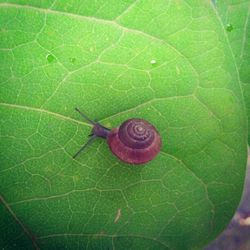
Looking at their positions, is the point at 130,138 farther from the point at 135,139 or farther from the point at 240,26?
the point at 240,26

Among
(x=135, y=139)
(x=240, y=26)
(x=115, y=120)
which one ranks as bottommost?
(x=135, y=139)

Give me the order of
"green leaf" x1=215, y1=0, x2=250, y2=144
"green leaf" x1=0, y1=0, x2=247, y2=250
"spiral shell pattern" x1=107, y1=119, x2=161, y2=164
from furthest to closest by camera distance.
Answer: "green leaf" x1=215, y1=0, x2=250, y2=144 → "spiral shell pattern" x1=107, y1=119, x2=161, y2=164 → "green leaf" x1=0, y1=0, x2=247, y2=250

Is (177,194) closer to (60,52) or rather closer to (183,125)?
(183,125)

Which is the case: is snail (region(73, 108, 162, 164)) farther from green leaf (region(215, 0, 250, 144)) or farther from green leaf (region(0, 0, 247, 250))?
green leaf (region(215, 0, 250, 144))

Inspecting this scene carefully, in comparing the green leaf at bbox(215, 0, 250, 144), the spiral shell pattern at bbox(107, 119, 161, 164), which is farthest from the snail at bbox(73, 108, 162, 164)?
the green leaf at bbox(215, 0, 250, 144)

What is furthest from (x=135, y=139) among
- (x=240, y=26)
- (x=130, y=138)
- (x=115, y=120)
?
(x=240, y=26)

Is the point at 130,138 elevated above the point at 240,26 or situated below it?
below

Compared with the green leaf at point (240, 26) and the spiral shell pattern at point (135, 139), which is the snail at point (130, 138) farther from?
the green leaf at point (240, 26)
